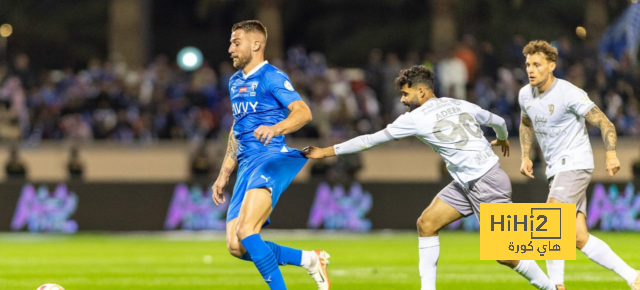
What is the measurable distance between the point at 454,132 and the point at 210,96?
589 inches

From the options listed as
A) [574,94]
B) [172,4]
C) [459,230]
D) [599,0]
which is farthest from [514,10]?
[574,94]

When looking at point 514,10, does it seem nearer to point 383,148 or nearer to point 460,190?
point 383,148

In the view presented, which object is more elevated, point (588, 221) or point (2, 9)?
point (2, 9)

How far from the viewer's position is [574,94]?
904cm

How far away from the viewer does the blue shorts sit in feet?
27.6

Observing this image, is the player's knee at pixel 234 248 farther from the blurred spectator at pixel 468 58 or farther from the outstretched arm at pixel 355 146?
the blurred spectator at pixel 468 58

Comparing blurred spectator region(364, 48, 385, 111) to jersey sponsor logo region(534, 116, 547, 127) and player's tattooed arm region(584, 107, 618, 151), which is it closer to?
jersey sponsor logo region(534, 116, 547, 127)

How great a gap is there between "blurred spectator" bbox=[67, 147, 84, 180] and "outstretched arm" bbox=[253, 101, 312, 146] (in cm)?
1491

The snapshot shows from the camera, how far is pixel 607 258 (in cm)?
888

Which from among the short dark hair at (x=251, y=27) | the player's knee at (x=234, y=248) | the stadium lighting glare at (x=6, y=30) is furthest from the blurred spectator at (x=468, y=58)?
the stadium lighting glare at (x=6, y=30)

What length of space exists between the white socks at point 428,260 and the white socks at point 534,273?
2.19ft

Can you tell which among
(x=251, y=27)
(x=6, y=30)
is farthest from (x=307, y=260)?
(x=6, y=30)

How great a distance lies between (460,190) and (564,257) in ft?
3.25

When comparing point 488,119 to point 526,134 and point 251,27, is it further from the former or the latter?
point 251,27
